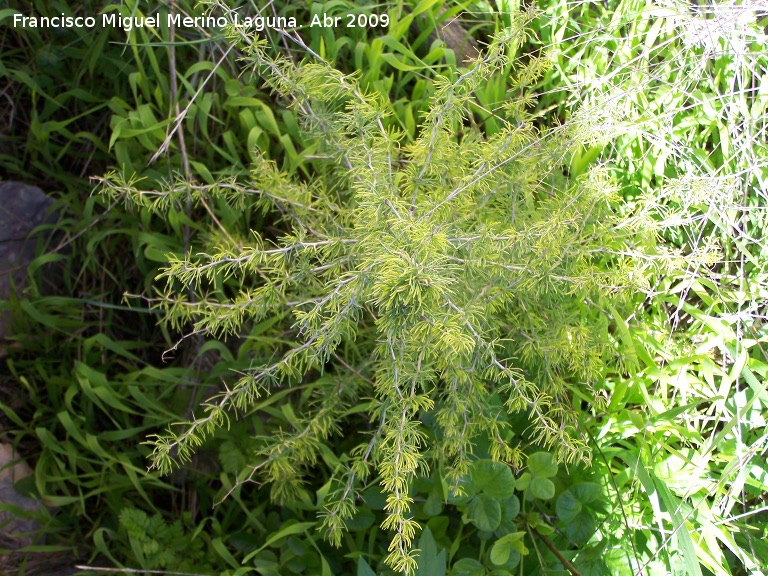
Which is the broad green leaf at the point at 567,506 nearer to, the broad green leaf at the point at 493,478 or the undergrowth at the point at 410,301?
the undergrowth at the point at 410,301

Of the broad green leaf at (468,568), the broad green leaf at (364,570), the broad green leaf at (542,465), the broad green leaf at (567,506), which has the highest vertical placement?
the broad green leaf at (542,465)

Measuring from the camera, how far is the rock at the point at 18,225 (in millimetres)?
2269

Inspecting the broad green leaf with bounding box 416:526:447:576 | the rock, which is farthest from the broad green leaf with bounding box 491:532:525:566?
the rock

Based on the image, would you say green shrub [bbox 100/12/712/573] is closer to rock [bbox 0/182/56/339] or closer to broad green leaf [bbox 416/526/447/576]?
broad green leaf [bbox 416/526/447/576]

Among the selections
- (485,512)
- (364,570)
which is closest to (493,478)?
(485,512)

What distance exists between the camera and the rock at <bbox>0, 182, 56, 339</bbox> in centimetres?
227

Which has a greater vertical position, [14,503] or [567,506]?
[567,506]

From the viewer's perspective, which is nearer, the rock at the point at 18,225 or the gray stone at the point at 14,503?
the gray stone at the point at 14,503

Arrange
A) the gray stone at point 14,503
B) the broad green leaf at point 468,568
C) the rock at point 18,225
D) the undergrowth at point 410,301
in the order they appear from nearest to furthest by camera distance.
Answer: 1. the undergrowth at point 410,301
2. the broad green leaf at point 468,568
3. the gray stone at point 14,503
4. the rock at point 18,225

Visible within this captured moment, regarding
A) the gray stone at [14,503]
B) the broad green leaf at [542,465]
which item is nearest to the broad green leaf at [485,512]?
the broad green leaf at [542,465]

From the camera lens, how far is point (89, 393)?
6.57ft

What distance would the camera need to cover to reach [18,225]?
90.0 inches

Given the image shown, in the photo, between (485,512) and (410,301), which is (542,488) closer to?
(485,512)

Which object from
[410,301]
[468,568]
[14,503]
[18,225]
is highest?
[410,301]
